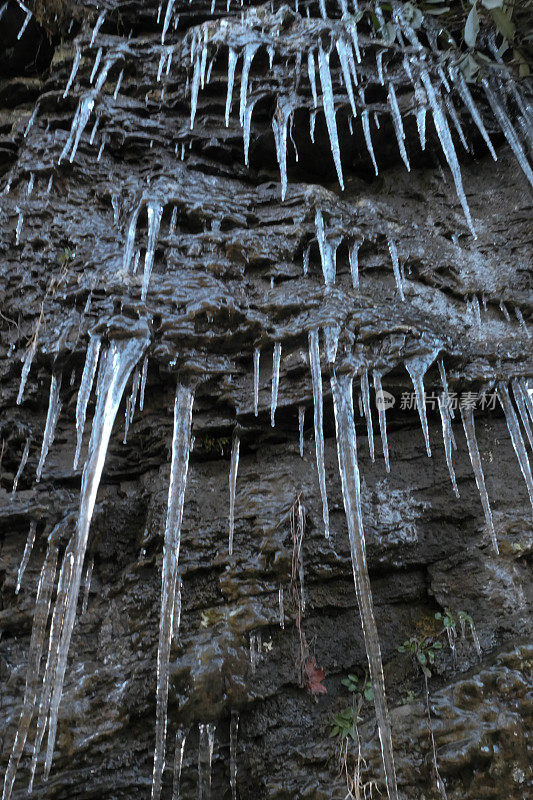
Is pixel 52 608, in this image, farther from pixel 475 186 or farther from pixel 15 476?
pixel 475 186

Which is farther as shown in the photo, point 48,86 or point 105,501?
point 48,86

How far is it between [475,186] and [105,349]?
12.6 feet

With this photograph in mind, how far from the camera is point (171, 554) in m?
3.44

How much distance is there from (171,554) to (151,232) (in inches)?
96.9

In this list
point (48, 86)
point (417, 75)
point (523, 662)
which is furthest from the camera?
point (48, 86)

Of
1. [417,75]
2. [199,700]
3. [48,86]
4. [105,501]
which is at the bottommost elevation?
[199,700]

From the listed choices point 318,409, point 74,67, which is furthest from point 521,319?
point 74,67

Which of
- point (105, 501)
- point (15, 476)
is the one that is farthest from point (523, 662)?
point (15, 476)

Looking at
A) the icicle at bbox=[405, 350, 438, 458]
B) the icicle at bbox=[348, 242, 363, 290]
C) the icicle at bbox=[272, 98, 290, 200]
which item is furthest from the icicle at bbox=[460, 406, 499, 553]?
the icicle at bbox=[272, 98, 290, 200]

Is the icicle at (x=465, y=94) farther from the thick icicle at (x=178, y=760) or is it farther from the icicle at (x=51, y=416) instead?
the thick icicle at (x=178, y=760)

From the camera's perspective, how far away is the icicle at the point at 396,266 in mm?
4430

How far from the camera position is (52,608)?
3.79 metres

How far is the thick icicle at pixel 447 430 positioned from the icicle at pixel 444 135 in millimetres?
1814

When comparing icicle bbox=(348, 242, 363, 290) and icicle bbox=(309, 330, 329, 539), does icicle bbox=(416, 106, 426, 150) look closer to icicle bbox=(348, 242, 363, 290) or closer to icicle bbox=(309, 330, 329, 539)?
icicle bbox=(348, 242, 363, 290)
